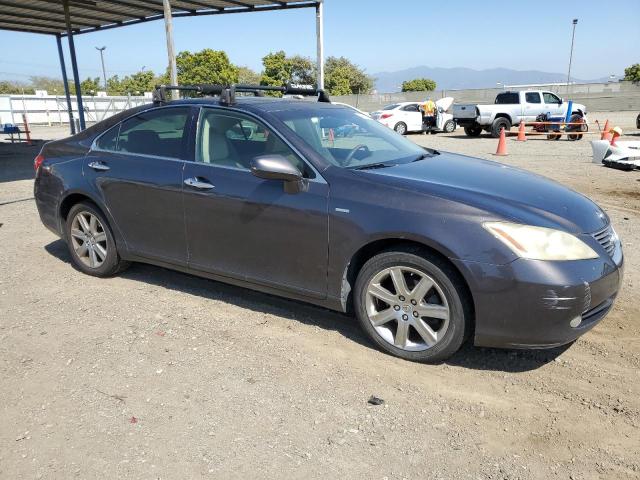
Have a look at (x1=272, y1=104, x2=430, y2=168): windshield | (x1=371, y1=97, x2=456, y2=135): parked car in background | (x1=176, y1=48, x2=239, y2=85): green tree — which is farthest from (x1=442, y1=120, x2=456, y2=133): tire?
(x1=176, y1=48, x2=239, y2=85): green tree

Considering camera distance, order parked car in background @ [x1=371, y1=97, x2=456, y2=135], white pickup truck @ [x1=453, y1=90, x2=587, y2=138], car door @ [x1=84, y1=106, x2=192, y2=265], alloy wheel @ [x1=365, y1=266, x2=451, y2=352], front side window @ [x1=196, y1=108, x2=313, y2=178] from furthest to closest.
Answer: parked car in background @ [x1=371, y1=97, x2=456, y2=135]
white pickup truck @ [x1=453, y1=90, x2=587, y2=138]
car door @ [x1=84, y1=106, x2=192, y2=265]
front side window @ [x1=196, y1=108, x2=313, y2=178]
alloy wheel @ [x1=365, y1=266, x2=451, y2=352]

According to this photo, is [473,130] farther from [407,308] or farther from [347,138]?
[407,308]

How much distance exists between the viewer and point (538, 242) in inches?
115

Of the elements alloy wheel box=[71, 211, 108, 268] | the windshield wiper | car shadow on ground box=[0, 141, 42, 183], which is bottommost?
car shadow on ground box=[0, 141, 42, 183]

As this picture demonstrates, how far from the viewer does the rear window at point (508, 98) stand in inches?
838

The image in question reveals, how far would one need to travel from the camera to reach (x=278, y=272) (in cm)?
371

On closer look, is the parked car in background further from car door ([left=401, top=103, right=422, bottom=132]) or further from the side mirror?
the side mirror

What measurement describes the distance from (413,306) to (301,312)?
3.85 feet

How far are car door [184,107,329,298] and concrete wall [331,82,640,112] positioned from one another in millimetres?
36196

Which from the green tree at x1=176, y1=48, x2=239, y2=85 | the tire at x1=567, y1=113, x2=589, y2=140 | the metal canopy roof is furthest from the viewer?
the green tree at x1=176, y1=48, x2=239, y2=85

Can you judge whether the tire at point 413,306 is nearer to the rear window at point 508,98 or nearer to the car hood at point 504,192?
the car hood at point 504,192

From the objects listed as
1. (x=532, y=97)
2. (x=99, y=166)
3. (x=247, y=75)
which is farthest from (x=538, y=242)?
(x=247, y=75)

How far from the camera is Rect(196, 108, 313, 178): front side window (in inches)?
149

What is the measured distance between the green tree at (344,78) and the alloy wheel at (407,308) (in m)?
59.9
